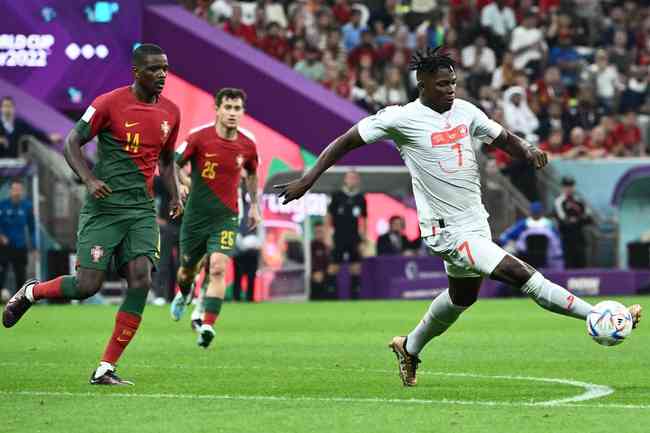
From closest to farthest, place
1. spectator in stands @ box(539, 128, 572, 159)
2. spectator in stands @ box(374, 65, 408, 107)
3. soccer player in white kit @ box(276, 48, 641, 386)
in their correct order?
1. soccer player in white kit @ box(276, 48, 641, 386)
2. spectator in stands @ box(539, 128, 572, 159)
3. spectator in stands @ box(374, 65, 408, 107)

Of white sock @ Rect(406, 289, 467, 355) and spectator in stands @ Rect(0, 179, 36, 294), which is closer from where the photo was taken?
white sock @ Rect(406, 289, 467, 355)

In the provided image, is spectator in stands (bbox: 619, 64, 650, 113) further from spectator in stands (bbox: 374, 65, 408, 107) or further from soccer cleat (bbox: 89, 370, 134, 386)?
soccer cleat (bbox: 89, 370, 134, 386)

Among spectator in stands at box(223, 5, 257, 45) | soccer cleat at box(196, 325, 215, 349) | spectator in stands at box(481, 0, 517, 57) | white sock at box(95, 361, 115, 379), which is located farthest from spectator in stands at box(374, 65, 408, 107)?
white sock at box(95, 361, 115, 379)

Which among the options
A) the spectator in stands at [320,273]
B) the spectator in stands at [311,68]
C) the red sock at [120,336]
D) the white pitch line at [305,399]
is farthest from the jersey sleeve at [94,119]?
the spectator in stands at [311,68]

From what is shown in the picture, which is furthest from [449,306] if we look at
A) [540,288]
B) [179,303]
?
[179,303]

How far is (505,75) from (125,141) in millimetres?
19387

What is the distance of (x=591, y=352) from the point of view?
14.0 metres

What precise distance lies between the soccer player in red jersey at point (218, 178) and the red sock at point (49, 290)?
4.44 meters

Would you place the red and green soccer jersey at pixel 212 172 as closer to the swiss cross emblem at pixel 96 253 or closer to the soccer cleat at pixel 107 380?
the swiss cross emblem at pixel 96 253

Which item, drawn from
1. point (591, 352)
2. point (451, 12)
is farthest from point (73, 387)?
point (451, 12)

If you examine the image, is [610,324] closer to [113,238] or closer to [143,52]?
[113,238]

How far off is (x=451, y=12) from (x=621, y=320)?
71.6ft

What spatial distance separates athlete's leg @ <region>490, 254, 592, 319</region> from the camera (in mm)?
10250

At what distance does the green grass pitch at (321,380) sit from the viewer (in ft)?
29.2
